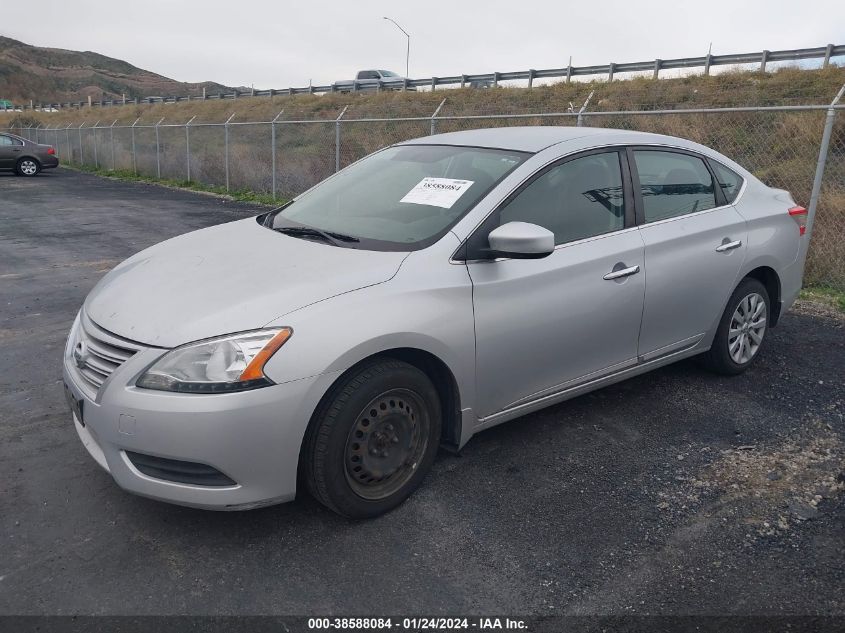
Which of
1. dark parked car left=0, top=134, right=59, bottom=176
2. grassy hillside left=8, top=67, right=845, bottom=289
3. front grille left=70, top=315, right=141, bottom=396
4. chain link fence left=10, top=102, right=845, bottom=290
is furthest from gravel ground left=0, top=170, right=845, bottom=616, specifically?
dark parked car left=0, top=134, right=59, bottom=176

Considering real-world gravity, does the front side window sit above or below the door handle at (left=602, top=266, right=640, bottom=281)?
above

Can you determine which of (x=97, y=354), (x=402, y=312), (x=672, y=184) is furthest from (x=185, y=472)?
(x=672, y=184)

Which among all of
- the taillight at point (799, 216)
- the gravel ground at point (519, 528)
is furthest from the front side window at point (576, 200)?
the taillight at point (799, 216)

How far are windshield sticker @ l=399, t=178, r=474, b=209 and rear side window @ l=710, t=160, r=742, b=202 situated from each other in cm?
202

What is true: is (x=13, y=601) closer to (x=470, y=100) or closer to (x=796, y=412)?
(x=796, y=412)

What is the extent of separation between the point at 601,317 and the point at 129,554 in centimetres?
252

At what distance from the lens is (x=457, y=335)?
3.24m

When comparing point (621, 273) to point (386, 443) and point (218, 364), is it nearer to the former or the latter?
point (386, 443)

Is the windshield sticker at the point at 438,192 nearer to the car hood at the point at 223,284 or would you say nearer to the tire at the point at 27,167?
the car hood at the point at 223,284

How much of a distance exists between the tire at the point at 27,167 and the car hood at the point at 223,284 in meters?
23.9

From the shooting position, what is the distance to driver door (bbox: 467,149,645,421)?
342 centimetres

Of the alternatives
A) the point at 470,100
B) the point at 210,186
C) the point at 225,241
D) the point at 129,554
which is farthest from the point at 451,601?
the point at 470,100

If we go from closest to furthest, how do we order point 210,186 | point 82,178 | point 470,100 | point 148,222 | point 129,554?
point 129,554 < point 148,222 < point 210,186 < point 82,178 < point 470,100

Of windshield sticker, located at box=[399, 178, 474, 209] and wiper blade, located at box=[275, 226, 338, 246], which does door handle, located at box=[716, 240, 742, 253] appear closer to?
windshield sticker, located at box=[399, 178, 474, 209]
